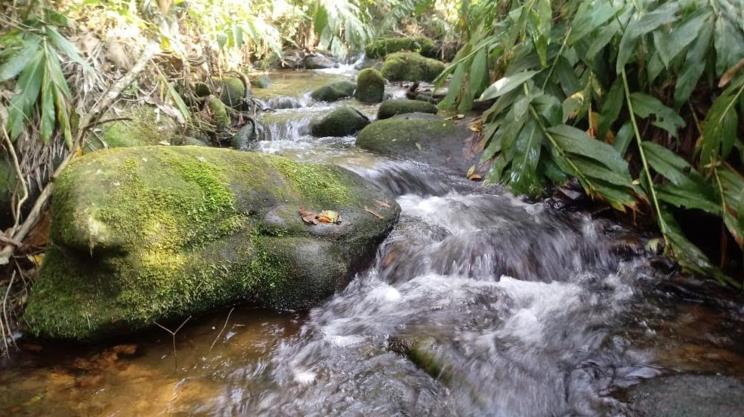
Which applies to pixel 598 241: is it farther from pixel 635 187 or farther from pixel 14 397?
pixel 14 397

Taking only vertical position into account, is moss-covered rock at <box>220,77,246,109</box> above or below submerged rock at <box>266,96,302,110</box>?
above

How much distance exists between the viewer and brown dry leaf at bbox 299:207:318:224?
2.83 m

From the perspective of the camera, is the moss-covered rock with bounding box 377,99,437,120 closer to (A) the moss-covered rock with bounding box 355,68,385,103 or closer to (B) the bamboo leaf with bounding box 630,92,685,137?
(A) the moss-covered rock with bounding box 355,68,385,103

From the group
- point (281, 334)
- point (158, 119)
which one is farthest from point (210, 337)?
point (158, 119)

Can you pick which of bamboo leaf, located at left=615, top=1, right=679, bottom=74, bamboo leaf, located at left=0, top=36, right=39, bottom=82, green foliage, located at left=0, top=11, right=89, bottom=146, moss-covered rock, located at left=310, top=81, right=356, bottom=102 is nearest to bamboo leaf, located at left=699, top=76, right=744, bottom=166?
bamboo leaf, located at left=615, top=1, right=679, bottom=74

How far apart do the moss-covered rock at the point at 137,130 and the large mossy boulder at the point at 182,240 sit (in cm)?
69

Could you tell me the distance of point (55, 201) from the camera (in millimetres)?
2314

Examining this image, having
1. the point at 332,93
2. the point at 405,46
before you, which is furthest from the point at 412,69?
the point at 405,46

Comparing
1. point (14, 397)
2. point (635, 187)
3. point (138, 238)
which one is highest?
point (635, 187)

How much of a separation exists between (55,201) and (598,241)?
10.4 feet

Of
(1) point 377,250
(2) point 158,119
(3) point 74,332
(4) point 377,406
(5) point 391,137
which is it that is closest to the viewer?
(4) point 377,406

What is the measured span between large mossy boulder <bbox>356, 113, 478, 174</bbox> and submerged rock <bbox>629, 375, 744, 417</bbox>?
2.93m

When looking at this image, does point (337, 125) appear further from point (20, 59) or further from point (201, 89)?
point (20, 59)

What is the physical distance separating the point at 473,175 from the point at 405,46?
8.82 m
